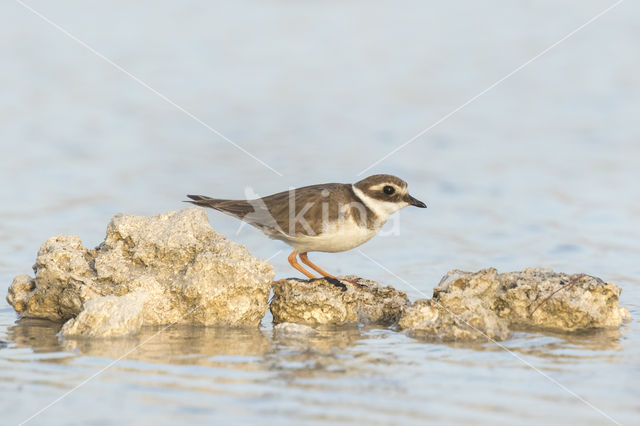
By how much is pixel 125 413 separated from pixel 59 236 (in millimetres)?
4557

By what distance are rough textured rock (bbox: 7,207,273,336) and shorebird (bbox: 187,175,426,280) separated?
1157 millimetres

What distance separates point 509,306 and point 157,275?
4047mm

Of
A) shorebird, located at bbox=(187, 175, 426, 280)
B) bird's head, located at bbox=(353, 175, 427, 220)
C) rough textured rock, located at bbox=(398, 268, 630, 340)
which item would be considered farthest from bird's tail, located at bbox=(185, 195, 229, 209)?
rough textured rock, located at bbox=(398, 268, 630, 340)

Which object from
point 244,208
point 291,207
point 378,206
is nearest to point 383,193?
point 378,206

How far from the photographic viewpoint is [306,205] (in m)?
10.4

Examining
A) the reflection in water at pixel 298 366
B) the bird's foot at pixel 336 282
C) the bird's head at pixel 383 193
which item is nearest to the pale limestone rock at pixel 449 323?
the reflection in water at pixel 298 366

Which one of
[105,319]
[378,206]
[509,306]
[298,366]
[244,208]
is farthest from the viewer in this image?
[244,208]

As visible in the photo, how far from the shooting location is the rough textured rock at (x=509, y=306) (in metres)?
8.26

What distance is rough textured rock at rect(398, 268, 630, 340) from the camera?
826cm

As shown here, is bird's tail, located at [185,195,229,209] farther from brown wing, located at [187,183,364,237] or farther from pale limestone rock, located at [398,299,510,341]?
pale limestone rock, located at [398,299,510,341]

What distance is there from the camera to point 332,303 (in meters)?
9.20

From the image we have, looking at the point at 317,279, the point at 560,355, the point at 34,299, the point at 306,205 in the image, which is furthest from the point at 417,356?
the point at 34,299

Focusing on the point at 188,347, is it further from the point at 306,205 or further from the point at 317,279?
the point at 306,205

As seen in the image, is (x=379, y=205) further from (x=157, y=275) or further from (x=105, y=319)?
(x=105, y=319)
